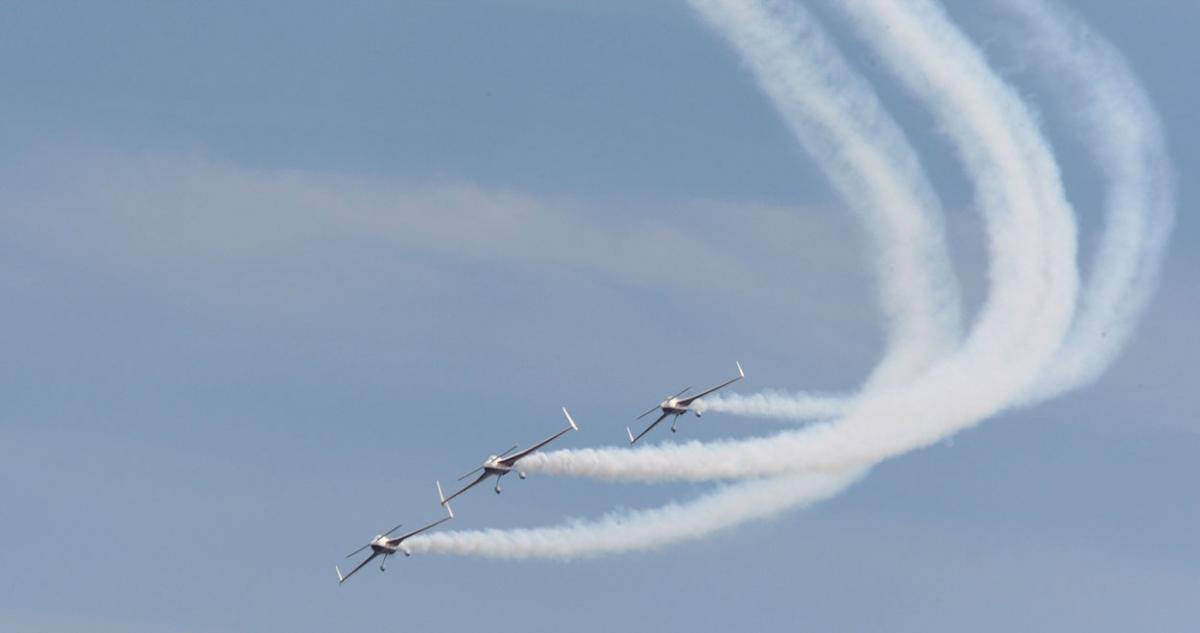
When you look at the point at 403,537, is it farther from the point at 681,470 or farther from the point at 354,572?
the point at 681,470

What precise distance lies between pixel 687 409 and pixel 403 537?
13.8 meters

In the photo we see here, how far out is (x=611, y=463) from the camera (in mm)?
52312

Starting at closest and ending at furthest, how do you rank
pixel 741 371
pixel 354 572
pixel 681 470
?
pixel 681 470
pixel 741 371
pixel 354 572

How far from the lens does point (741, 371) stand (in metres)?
55.2

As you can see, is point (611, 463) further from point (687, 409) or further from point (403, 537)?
point (403, 537)

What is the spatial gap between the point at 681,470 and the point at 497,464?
24.3 feet

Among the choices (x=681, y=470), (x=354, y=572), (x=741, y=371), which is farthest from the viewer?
(x=354, y=572)

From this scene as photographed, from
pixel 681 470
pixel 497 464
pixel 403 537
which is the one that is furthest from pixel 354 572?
pixel 681 470

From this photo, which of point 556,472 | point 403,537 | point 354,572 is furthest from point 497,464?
point 354,572

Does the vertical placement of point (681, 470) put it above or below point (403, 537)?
below

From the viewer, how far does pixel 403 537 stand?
186ft

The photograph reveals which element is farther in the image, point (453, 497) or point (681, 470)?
point (453, 497)

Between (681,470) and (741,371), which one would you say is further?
(741,371)

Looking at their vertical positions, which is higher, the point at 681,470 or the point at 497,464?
the point at 497,464
